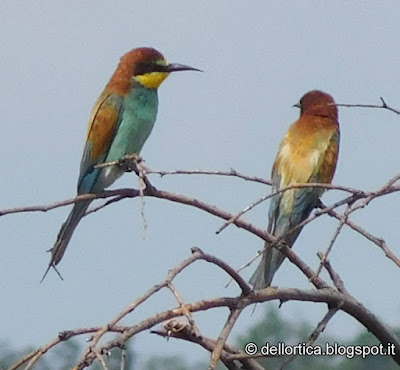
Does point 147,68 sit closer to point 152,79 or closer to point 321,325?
point 152,79

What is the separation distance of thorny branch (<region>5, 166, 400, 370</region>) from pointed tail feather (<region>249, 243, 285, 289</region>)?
623mm

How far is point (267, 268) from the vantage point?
243 centimetres

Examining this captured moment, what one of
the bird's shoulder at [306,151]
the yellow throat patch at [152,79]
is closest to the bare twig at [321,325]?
the bird's shoulder at [306,151]

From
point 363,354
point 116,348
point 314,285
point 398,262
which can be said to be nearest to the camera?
point 116,348

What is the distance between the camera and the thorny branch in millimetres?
1280

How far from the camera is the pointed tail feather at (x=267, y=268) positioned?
2418 mm

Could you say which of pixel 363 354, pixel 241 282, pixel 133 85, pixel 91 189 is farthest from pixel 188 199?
pixel 133 85

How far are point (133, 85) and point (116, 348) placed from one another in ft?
5.41

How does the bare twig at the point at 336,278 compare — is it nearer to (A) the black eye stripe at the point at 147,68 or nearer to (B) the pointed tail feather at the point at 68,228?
(B) the pointed tail feather at the point at 68,228

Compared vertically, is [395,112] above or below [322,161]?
above

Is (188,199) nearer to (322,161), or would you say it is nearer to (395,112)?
(395,112)

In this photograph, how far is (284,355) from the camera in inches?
57.8

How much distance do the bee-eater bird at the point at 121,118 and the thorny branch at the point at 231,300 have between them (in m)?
0.84

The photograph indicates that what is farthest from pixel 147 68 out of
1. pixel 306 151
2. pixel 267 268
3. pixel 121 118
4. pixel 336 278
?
pixel 336 278
